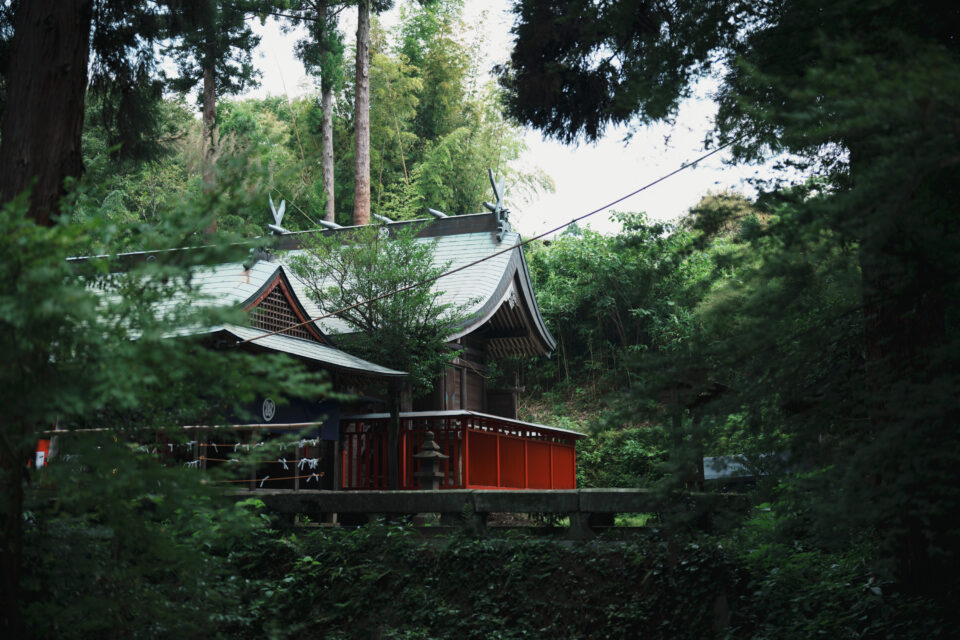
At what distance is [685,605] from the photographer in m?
6.98

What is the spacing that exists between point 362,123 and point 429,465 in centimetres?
1135

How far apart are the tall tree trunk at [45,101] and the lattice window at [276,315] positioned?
207 inches

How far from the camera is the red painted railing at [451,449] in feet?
39.5

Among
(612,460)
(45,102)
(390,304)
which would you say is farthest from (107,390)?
(612,460)

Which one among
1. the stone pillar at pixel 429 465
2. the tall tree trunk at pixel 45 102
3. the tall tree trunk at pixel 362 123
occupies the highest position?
the tall tree trunk at pixel 362 123

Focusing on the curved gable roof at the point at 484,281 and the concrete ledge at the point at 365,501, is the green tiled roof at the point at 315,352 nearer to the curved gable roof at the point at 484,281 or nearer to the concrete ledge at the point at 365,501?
the curved gable roof at the point at 484,281

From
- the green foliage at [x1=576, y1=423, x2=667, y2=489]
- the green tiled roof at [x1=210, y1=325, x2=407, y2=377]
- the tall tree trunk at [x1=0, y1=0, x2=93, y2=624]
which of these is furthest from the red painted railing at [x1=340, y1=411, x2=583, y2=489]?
the tall tree trunk at [x1=0, y1=0, x2=93, y2=624]

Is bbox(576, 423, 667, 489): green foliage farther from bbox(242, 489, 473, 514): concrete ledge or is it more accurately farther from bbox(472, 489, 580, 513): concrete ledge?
bbox(472, 489, 580, 513): concrete ledge

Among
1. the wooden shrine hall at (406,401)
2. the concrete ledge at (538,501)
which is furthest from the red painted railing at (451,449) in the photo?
the concrete ledge at (538,501)

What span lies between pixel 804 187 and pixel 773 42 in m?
1.09

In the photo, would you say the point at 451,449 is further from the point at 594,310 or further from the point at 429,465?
the point at 594,310

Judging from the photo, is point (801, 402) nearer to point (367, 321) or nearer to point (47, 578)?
point (47, 578)

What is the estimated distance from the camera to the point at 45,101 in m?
6.17

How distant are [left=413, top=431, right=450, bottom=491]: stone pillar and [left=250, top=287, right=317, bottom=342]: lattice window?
2.59 meters
